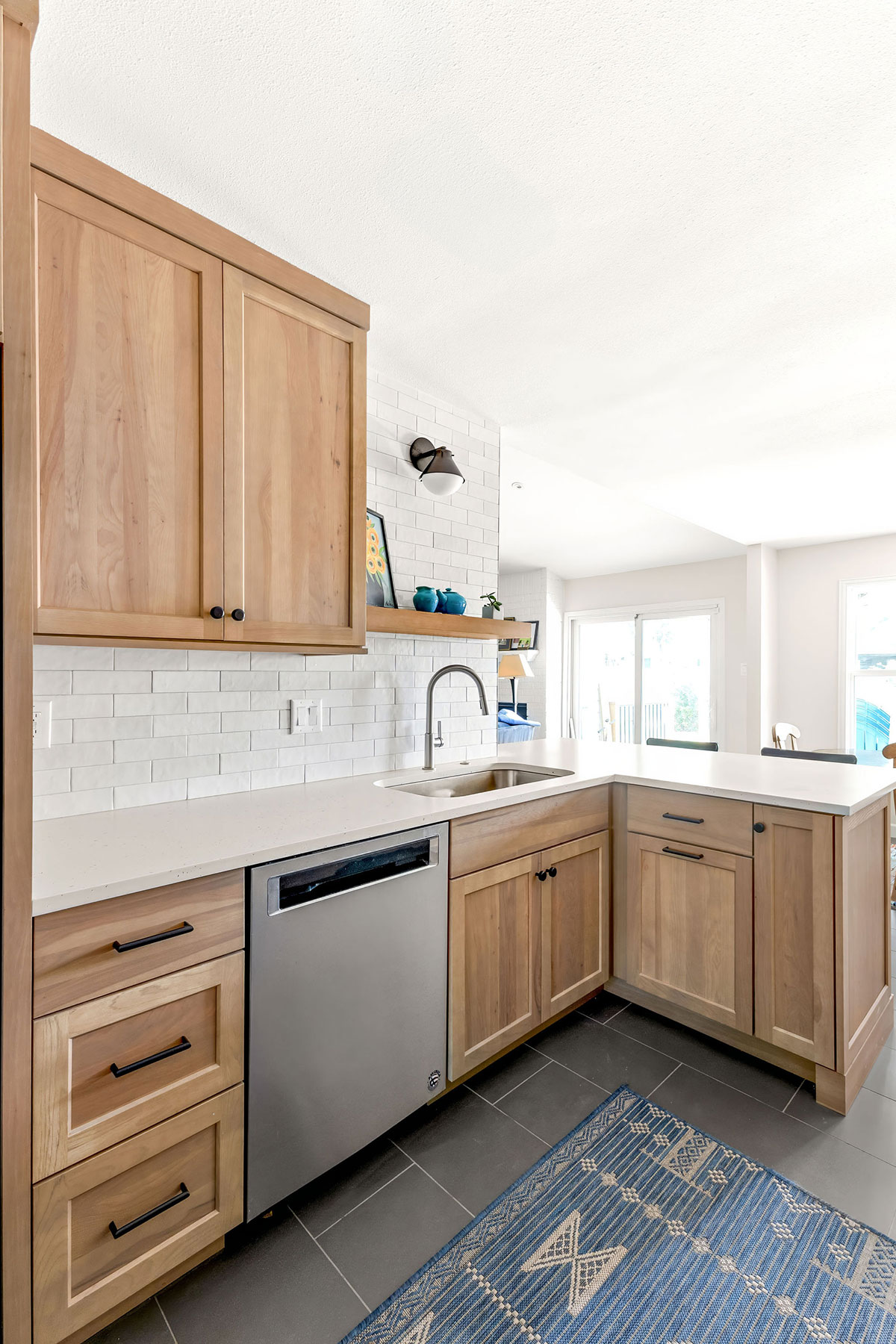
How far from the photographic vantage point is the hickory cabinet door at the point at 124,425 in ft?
4.33

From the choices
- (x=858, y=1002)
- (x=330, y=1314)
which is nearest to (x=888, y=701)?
(x=858, y=1002)

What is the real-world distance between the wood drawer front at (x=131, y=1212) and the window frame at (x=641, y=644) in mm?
5473

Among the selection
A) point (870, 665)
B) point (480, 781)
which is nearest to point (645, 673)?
point (870, 665)

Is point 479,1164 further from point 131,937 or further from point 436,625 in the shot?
point 436,625

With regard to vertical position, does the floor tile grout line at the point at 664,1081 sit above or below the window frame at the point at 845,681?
below

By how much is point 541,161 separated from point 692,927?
2.25 m

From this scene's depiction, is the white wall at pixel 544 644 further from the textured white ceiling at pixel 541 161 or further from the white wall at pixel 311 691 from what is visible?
the textured white ceiling at pixel 541 161

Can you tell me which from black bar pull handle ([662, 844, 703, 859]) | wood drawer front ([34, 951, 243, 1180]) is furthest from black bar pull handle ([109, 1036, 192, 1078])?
black bar pull handle ([662, 844, 703, 859])

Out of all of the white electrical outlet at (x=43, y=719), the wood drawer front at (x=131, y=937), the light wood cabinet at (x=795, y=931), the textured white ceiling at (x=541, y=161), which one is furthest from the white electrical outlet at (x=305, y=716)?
the light wood cabinet at (x=795, y=931)

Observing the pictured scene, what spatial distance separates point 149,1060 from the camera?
3.82ft

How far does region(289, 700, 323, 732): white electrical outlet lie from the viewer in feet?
6.92

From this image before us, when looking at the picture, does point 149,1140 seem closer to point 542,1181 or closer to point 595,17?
point 542,1181

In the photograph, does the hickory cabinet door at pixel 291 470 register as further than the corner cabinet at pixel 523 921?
No

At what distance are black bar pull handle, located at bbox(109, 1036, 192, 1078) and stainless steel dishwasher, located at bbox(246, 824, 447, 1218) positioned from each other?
136 mm
